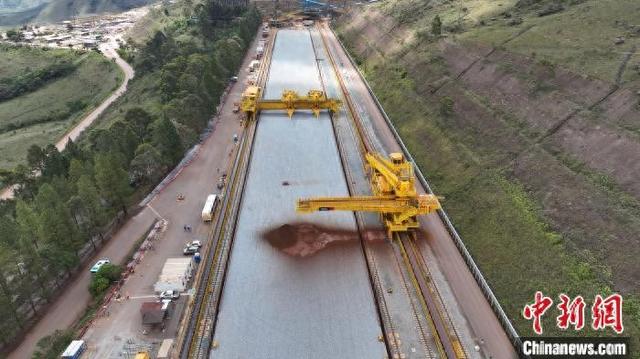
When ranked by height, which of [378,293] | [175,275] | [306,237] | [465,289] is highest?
[306,237]

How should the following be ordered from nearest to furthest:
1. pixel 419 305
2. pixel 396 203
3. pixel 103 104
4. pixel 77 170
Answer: pixel 419 305 < pixel 396 203 < pixel 77 170 < pixel 103 104

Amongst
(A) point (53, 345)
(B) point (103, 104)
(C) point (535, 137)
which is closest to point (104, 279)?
(A) point (53, 345)

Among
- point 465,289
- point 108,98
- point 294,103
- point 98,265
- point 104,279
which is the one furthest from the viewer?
point 108,98

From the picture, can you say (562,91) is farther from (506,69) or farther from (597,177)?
(597,177)

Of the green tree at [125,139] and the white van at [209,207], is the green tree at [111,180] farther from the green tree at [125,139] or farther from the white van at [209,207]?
the white van at [209,207]

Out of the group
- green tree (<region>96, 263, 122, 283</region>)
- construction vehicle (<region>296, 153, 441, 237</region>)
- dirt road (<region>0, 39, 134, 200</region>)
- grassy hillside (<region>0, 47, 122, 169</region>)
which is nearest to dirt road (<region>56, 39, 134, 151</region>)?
dirt road (<region>0, 39, 134, 200</region>)

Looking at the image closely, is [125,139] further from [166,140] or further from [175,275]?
[175,275]

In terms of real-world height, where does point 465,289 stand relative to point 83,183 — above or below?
below
